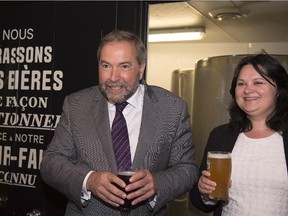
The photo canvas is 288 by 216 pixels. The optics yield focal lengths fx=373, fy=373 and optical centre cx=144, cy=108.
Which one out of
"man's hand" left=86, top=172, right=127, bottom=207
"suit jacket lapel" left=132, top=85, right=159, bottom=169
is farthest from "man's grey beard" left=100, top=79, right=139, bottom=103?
"man's hand" left=86, top=172, right=127, bottom=207

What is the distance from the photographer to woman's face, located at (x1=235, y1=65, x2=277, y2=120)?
1.63 m

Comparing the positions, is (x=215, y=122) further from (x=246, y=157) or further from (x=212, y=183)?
(x=212, y=183)

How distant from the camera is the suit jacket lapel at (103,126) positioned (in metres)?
1.63

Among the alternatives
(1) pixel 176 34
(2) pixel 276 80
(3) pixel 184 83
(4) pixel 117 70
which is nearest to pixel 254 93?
(2) pixel 276 80

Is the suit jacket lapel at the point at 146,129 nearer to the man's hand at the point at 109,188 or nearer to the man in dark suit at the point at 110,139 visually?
the man in dark suit at the point at 110,139

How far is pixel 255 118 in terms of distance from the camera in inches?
67.4

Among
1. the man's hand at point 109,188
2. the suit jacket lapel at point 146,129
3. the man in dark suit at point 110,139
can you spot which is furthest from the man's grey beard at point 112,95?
the man's hand at point 109,188

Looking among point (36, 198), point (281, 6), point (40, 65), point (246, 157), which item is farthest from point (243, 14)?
point (36, 198)

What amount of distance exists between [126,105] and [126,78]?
156 millimetres

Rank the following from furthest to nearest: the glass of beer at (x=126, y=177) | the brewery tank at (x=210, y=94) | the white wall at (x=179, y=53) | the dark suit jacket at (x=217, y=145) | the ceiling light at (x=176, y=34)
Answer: the ceiling light at (x=176, y=34) → the white wall at (x=179, y=53) → the brewery tank at (x=210, y=94) → the dark suit jacket at (x=217, y=145) → the glass of beer at (x=126, y=177)

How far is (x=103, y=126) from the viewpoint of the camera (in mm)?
1703

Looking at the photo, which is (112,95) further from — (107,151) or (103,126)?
(107,151)

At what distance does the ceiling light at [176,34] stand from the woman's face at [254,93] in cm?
110

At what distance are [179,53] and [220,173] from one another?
1.40 meters
